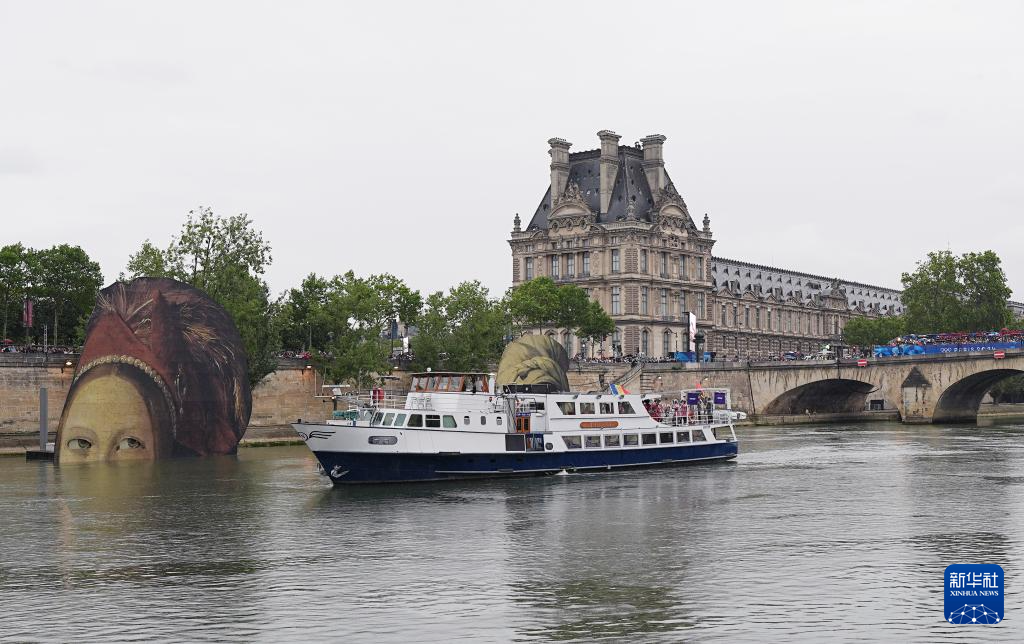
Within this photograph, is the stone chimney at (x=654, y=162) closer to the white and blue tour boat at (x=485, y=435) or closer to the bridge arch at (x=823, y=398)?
the bridge arch at (x=823, y=398)

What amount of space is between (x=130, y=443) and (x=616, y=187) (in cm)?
11461

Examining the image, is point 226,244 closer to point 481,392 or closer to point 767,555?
point 481,392

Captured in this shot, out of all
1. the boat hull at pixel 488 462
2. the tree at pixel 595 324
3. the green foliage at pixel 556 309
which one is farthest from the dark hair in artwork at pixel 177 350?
the tree at pixel 595 324

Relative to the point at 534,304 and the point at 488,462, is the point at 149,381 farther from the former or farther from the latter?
the point at 534,304

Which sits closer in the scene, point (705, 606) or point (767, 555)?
point (705, 606)

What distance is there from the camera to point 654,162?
186000 mm

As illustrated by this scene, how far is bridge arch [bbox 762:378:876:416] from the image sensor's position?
147875mm

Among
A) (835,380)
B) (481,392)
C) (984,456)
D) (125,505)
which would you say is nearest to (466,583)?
(125,505)

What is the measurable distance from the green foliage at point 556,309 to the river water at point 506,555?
8378 centimetres

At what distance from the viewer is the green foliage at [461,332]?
129 metres

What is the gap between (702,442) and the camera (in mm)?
80312

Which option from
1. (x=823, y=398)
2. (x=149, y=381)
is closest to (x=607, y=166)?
(x=823, y=398)

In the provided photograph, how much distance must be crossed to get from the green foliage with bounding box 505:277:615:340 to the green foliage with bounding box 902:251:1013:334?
44784 millimetres

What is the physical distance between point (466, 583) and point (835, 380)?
371ft
